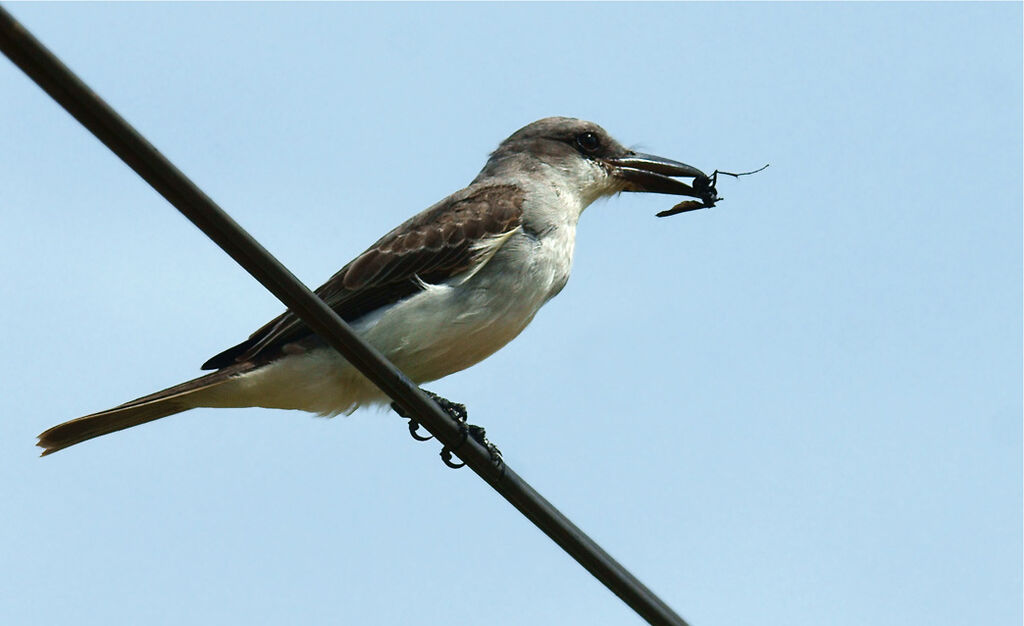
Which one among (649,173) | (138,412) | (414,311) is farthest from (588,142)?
(138,412)

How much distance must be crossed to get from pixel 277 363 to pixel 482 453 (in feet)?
7.70

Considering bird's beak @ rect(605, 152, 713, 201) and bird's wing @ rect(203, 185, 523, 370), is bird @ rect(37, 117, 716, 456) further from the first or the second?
bird's beak @ rect(605, 152, 713, 201)

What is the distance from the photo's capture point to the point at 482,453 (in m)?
5.22

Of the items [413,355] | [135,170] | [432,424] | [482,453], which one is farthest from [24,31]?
[413,355]

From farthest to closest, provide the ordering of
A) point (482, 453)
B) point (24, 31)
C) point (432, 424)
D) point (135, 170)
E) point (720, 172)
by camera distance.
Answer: point (720, 172) < point (482, 453) < point (432, 424) < point (135, 170) < point (24, 31)

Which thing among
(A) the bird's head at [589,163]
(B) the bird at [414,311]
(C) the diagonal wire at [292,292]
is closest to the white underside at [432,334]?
(B) the bird at [414,311]

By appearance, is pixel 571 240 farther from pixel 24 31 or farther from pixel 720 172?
pixel 24 31

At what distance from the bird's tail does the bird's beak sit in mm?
2735

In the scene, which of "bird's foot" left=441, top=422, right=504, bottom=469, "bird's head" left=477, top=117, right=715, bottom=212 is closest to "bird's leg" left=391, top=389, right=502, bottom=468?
"bird's foot" left=441, top=422, right=504, bottom=469

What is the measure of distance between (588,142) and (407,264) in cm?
191

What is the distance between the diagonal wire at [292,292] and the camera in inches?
127

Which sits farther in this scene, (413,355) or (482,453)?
(413,355)

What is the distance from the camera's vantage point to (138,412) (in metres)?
7.26

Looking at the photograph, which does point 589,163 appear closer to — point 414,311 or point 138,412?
point 414,311
